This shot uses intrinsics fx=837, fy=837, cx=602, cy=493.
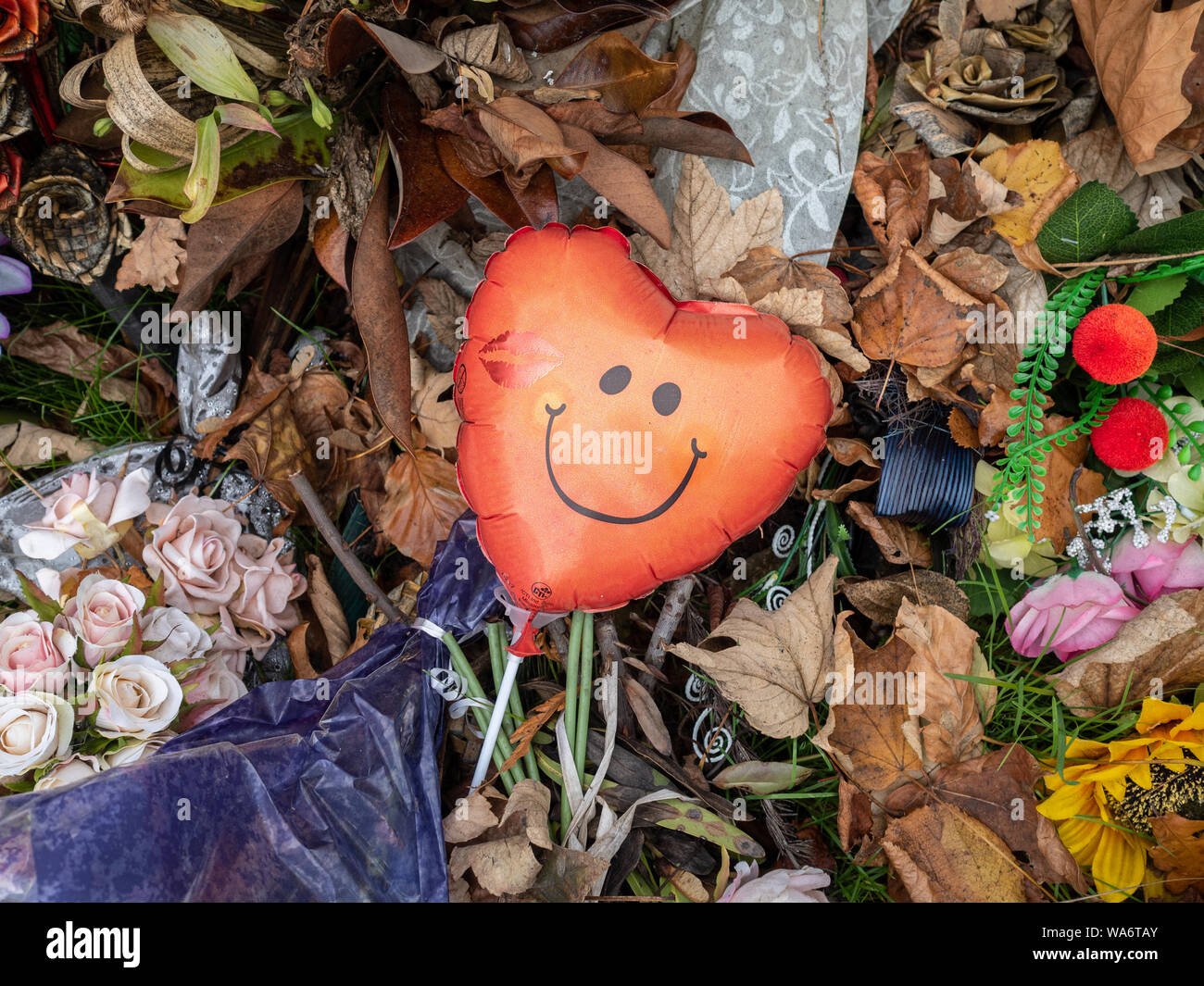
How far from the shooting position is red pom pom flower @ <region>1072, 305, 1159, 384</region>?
0.93m

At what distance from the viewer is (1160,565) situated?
105 cm

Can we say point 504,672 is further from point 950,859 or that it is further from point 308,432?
point 950,859

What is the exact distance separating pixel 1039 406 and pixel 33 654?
119cm

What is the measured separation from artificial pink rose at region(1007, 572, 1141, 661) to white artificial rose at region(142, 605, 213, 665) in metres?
1.03

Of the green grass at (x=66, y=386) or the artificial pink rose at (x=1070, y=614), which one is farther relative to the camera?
the green grass at (x=66, y=386)

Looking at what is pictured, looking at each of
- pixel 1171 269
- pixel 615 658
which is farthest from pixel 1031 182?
pixel 615 658

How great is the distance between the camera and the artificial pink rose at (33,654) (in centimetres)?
93

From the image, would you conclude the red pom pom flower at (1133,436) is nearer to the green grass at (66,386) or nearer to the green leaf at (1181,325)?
the green leaf at (1181,325)

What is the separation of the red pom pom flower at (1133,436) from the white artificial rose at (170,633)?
1.13 metres

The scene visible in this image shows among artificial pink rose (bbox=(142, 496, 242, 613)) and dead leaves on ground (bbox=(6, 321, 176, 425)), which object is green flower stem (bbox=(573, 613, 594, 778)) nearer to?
artificial pink rose (bbox=(142, 496, 242, 613))

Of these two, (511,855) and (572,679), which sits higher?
(572,679)

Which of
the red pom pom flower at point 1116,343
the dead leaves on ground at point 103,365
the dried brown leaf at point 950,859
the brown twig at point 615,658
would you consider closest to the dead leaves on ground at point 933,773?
the dried brown leaf at point 950,859

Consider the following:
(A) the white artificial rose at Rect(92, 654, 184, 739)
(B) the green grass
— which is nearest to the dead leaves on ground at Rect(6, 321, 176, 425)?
(B) the green grass
